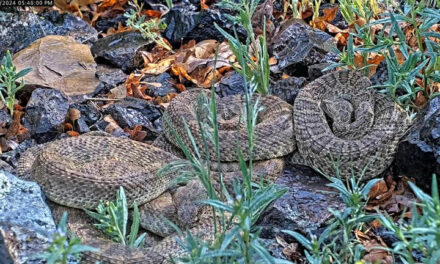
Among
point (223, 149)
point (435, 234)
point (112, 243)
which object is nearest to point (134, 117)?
point (223, 149)

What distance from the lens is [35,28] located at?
10.3 meters

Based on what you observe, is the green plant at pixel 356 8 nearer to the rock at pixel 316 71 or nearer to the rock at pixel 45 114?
the rock at pixel 316 71

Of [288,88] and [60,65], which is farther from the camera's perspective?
[60,65]

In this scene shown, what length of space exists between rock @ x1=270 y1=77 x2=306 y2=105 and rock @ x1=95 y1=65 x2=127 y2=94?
6.89 ft

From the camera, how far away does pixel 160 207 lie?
6906 mm

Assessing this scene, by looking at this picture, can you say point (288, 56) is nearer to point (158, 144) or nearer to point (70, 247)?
point (158, 144)

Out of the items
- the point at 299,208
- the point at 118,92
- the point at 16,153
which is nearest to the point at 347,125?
the point at 299,208

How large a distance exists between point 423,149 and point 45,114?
164 inches

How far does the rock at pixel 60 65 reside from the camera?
30.7 feet

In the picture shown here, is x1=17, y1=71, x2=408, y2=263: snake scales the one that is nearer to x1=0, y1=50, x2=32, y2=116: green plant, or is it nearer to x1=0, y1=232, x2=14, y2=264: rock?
x1=0, y1=50, x2=32, y2=116: green plant

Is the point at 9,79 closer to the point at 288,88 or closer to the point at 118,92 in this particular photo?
the point at 118,92

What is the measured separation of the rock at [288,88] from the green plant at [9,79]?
277 cm

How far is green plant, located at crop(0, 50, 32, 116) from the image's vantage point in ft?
27.5

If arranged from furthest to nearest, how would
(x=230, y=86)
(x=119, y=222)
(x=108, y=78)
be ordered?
(x=108, y=78)
(x=230, y=86)
(x=119, y=222)
